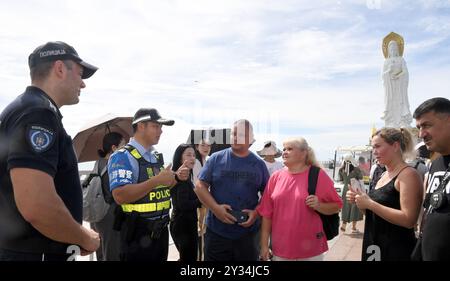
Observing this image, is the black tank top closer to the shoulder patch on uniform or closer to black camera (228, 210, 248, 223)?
black camera (228, 210, 248, 223)

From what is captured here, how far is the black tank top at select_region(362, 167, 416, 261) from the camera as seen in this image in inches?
101

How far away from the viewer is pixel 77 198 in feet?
6.35

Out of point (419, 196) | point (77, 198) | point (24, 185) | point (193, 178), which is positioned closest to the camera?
point (24, 185)

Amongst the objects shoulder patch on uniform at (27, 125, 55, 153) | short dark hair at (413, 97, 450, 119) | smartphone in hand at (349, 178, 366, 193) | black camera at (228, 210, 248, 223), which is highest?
short dark hair at (413, 97, 450, 119)

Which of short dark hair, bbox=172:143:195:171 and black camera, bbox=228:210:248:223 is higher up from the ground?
short dark hair, bbox=172:143:195:171

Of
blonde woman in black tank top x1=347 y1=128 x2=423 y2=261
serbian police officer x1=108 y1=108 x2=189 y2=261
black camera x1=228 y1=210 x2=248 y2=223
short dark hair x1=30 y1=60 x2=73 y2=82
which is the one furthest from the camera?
black camera x1=228 y1=210 x2=248 y2=223

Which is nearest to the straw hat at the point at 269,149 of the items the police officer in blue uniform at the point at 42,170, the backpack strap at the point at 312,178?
the backpack strap at the point at 312,178

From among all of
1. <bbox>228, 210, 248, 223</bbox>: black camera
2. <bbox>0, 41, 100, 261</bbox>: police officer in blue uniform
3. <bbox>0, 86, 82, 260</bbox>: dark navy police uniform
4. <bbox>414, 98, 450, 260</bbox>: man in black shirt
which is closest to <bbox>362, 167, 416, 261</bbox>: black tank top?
<bbox>414, 98, 450, 260</bbox>: man in black shirt

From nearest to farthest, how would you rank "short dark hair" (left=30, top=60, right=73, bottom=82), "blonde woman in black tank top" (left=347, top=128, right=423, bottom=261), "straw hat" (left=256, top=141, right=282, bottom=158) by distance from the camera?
1. "short dark hair" (left=30, top=60, right=73, bottom=82)
2. "blonde woman in black tank top" (left=347, top=128, right=423, bottom=261)
3. "straw hat" (left=256, top=141, right=282, bottom=158)

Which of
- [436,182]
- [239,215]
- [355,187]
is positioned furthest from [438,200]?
[239,215]

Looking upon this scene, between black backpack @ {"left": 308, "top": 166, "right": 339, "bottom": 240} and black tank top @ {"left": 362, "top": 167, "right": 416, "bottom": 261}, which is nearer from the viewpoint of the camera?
black tank top @ {"left": 362, "top": 167, "right": 416, "bottom": 261}
